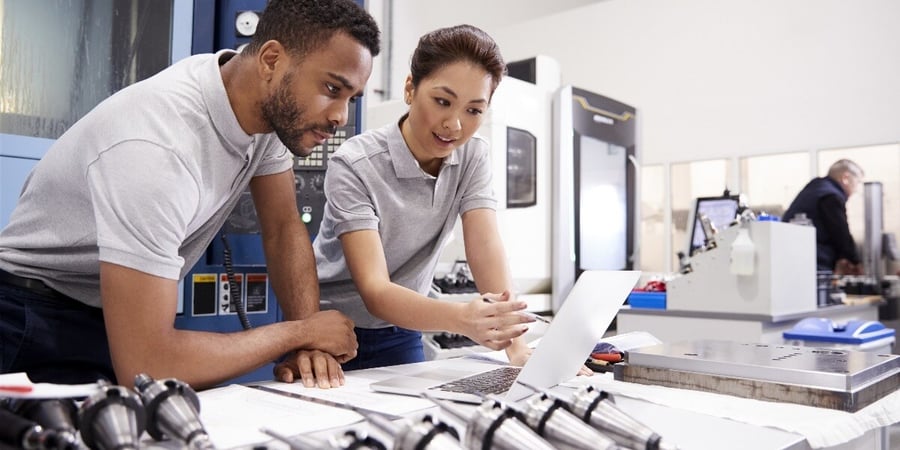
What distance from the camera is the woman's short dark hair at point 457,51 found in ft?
4.50

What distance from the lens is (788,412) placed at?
3.15 feet

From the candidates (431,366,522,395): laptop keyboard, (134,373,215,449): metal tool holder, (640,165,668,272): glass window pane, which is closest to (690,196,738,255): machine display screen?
(640,165,668,272): glass window pane

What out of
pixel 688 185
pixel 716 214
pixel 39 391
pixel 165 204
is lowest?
pixel 39 391

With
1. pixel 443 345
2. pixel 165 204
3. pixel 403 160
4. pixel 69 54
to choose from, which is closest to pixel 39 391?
pixel 165 204

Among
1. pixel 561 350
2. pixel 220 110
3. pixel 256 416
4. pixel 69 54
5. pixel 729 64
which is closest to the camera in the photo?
pixel 256 416

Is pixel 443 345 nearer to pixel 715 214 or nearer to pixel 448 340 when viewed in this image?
pixel 448 340

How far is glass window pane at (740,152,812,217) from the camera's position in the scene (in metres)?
4.48

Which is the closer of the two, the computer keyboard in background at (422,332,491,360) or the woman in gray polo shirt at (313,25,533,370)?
the woman in gray polo shirt at (313,25,533,370)

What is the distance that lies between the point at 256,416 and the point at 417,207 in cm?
69

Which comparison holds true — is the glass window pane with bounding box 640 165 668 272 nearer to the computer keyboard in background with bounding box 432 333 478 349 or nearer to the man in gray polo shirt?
the computer keyboard in background with bounding box 432 333 478 349

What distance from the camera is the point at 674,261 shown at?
4898mm

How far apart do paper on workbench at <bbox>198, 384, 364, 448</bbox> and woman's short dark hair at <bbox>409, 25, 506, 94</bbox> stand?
28.5 inches

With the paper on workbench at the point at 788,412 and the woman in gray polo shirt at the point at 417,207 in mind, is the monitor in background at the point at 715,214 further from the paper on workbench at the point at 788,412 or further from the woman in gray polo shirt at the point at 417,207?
the paper on workbench at the point at 788,412

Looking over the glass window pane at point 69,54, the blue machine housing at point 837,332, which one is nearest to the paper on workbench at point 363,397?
the glass window pane at point 69,54
